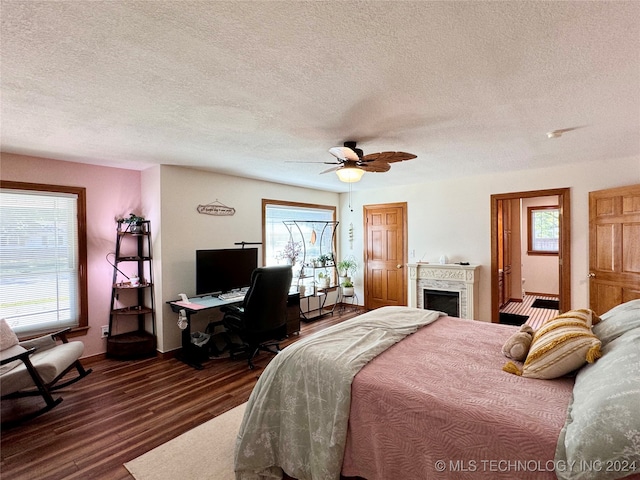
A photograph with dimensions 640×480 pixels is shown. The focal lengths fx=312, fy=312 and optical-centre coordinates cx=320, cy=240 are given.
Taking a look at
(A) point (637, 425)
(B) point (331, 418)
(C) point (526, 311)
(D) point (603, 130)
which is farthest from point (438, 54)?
(C) point (526, 311)

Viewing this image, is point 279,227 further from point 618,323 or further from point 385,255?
point 618,323

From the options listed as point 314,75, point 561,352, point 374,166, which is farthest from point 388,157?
point 561,352

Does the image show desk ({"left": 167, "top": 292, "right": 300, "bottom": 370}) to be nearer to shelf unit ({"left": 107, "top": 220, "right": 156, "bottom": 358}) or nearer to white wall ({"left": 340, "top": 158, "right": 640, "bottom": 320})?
shelf unit ({"left": 107, "top": 220, "right": 156, "bottom": 358})

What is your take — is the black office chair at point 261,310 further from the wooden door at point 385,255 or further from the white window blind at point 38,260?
the wooden door at point 385,255

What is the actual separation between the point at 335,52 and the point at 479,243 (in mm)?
4268

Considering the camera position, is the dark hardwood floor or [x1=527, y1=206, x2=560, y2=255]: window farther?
[x1=527, y1=206, x2=560, y2=255]: window

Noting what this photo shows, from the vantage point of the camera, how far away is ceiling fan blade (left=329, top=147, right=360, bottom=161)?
2682 millimetres

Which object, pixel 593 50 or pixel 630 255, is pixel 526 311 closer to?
pixel 630 255

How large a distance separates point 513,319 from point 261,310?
4.64 m

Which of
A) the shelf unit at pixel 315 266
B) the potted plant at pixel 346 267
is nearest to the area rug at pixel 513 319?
the potted plant at pixel 346 267

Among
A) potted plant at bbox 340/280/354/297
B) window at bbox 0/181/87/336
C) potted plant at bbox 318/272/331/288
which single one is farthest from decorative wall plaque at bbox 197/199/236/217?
potted plant at bbox 340/280/354/297

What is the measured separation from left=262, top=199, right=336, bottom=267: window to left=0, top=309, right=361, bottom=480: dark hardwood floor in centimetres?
206

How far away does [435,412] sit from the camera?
4.75ft

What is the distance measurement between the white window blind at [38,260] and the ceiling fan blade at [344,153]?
10.5 feet
